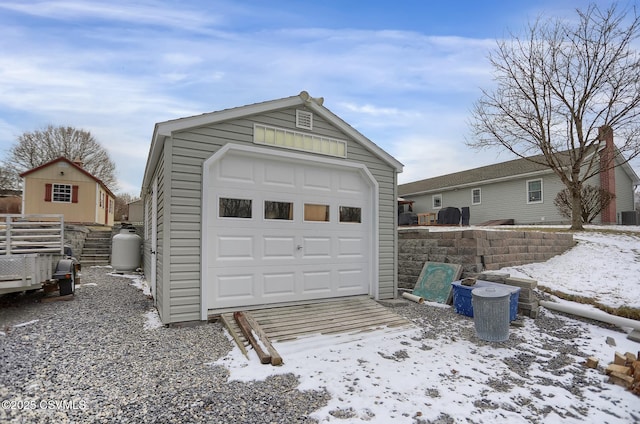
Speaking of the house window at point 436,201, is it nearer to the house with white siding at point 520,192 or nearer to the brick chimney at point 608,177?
the house with white siding at point 520,192

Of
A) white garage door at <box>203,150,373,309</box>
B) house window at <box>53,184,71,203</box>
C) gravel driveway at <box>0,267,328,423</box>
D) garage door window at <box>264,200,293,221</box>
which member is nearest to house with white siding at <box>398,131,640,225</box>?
white garage door at <box>203,150,373,309</box>

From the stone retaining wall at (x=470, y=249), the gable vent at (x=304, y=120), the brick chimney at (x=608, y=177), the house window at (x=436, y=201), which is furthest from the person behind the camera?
the house window at (x=436, y=201)

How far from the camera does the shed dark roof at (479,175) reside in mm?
15734

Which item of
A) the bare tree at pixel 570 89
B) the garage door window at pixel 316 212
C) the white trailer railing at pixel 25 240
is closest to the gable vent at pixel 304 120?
the garage door window at pixel 316 212

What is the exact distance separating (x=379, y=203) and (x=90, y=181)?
15.5 metres

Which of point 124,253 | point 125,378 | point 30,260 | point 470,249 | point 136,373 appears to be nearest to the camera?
point 125,378

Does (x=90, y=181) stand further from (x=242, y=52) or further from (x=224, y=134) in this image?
(x=224, y=134)

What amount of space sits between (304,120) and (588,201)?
48.0 feet

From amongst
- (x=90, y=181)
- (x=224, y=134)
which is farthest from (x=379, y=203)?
(x=90, y=181)

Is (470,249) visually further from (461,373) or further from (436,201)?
(436,201)

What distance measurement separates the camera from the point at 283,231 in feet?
17.3

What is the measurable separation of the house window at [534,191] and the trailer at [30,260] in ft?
57.7

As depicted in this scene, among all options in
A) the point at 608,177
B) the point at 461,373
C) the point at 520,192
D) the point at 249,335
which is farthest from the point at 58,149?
the point at 608,177

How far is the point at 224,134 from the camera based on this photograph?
15.9 ft
